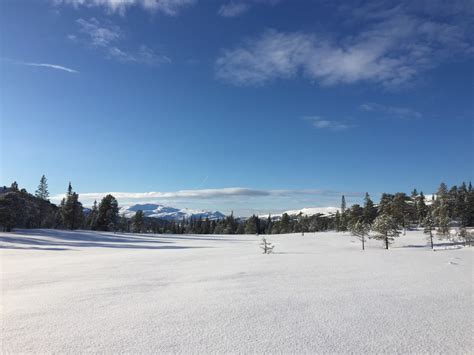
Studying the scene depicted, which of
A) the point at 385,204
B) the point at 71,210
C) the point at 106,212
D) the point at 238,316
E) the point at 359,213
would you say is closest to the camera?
the point at 238,316

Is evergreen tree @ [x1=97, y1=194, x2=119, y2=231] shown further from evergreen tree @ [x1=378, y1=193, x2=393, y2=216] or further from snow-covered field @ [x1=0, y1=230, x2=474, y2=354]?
snow-covered field @ [x1=0, y1=230, x2=474, y2=354]

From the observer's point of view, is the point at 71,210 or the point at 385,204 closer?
the point at 71,210

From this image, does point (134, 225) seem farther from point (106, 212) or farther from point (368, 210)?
point (368, 210)

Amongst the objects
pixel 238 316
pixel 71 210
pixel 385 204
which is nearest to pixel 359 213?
pixel 385 204

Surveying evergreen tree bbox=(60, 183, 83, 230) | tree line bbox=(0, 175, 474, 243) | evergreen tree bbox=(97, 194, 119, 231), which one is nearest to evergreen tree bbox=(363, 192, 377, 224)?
tree line bbox=(0, 175, 474, 243)

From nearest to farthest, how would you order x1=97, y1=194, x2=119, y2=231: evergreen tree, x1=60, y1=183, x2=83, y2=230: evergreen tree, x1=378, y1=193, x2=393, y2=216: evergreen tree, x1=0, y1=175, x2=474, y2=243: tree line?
1. x1=0, y1=175, x2=474, y2=243: tree line
2. x1=60, y1=183, x2=83, y2=230: evergreen tree
3. x1=378, y1=193, x2=393, y2=216: evergreen tree
4. x1=97, y1=194, x2=119, y2=231: evergreen tree

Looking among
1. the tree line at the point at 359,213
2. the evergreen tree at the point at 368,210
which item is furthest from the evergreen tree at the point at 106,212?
the evergreen tree at the point at 368,210

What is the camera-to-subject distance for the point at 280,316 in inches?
295

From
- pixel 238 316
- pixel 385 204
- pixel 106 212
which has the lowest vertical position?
pixel 238 316

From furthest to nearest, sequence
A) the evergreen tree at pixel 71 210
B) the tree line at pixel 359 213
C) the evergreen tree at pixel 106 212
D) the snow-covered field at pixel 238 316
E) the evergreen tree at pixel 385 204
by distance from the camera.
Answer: the evergreen tree at pixel 106 212 → the evergreen tree at pixel 385 204 → the evergreen tree at pixel 71 210 → the tree line at pixel 359 213 → the snow-covered field at pixel 238 316

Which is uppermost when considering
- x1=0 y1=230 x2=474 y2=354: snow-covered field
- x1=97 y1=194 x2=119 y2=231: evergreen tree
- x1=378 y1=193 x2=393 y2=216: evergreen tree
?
x1=378 y1=193 x2=393 y2=216: evergreen tree

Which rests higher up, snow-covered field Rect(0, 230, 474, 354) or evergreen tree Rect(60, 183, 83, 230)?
evergreen tree Rect(60, 183, 83, 230)

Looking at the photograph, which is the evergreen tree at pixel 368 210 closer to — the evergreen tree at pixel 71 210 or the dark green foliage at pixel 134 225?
Result: the dark green foliage at pixel 134 225

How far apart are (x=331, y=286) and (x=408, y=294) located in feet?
8.00
